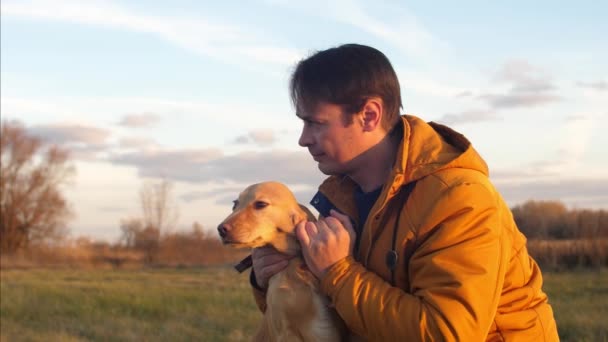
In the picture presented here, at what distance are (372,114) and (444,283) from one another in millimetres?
Result: 841

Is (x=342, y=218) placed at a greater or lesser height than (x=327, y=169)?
lesser

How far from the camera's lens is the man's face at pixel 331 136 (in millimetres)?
3086

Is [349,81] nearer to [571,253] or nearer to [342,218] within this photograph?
[342,218]

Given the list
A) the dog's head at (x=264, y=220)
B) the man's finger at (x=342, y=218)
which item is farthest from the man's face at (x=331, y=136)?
the dog's head at (x=264, y=220)

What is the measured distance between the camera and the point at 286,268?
3314 mm

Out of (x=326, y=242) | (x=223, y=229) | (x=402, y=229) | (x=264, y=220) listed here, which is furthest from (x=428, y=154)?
(x=223, y=229)

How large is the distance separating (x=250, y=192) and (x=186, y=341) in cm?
717

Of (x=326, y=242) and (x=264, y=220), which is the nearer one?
(x=326, y=242)

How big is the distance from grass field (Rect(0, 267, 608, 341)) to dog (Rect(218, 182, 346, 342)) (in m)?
6.43

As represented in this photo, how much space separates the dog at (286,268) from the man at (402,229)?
0.11 m

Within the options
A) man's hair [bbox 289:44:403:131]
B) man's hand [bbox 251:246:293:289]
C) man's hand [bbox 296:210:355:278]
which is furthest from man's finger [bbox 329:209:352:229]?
man's hair [bbox 289:44:403:131]

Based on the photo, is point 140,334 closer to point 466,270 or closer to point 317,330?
point 317,330

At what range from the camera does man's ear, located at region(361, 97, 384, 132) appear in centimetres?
307

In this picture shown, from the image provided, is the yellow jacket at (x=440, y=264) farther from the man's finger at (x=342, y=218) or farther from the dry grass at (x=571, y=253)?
the dry grass at (x=571, y=253)
